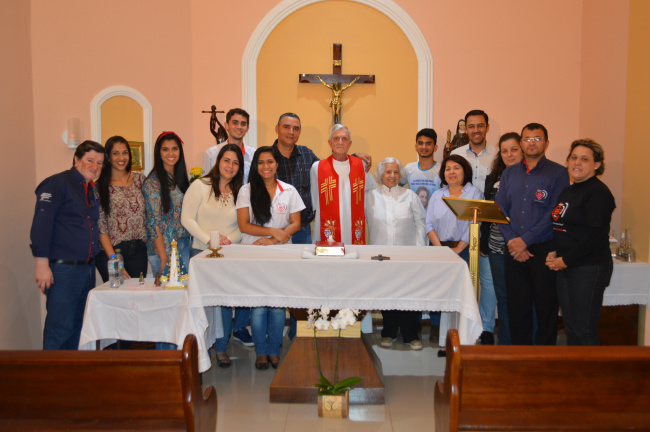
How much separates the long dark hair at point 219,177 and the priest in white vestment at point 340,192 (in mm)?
786

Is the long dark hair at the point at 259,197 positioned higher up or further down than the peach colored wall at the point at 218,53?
further down

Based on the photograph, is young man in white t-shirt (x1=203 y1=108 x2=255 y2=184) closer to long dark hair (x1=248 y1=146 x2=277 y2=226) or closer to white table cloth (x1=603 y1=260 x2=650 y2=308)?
long dark hair (x1=248 y1=146 x2=277 y2=226)

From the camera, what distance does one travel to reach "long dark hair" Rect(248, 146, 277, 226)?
4.03 metres

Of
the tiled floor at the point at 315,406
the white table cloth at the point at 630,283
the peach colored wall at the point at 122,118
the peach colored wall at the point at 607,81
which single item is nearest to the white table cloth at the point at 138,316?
the tiled floor at the point at 315,406

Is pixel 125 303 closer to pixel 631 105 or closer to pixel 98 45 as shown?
pixel 98 45

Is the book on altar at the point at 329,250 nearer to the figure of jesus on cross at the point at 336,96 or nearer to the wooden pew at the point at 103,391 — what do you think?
the wooden pew at the point at 103,391

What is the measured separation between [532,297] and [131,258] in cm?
305

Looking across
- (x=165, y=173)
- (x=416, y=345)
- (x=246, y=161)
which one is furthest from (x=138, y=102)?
(x=416, y=345)

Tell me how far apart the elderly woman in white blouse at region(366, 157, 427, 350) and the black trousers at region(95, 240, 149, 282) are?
193 centimetres

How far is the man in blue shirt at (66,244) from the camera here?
3.48 meters

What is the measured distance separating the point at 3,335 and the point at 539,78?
230 inches

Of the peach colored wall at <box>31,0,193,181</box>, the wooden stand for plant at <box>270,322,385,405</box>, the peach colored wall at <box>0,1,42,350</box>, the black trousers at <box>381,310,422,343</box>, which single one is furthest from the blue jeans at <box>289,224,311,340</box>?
the peach colored wall at <box>0,1,42,350</box>

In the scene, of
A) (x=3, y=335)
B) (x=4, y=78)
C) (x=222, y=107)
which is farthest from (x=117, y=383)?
(x=222, y=107)

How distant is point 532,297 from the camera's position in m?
3.87
